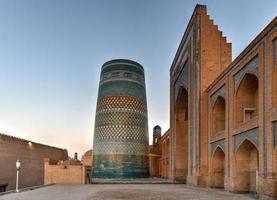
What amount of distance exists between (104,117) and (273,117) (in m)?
16.4

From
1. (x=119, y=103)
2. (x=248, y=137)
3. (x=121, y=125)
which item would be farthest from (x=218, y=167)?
(x=119, y=103)

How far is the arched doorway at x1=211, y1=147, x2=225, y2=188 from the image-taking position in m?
13.6

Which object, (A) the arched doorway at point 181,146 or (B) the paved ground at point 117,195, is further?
(A) the arched doorway at point 181,146

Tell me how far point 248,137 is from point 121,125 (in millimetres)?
13932

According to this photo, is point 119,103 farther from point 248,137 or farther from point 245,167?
point 248,137

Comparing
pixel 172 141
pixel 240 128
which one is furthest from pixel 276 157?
pixel 172 141

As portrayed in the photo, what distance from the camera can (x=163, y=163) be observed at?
93.6 ft

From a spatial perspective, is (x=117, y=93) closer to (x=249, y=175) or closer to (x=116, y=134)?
(x=116, y=134)

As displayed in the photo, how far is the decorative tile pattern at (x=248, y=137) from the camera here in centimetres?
969

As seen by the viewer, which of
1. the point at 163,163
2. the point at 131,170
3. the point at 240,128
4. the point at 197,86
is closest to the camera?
the point at 240,128

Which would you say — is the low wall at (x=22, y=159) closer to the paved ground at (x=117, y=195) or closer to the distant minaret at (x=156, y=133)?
the paved ground at (x=117, y=195)

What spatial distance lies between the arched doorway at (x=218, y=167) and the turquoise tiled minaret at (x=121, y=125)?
10.1 meters

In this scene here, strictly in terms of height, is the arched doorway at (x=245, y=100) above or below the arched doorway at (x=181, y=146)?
above

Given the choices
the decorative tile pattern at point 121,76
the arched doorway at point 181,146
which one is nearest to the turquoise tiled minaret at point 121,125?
the decorative tile pattern at point 121,76
